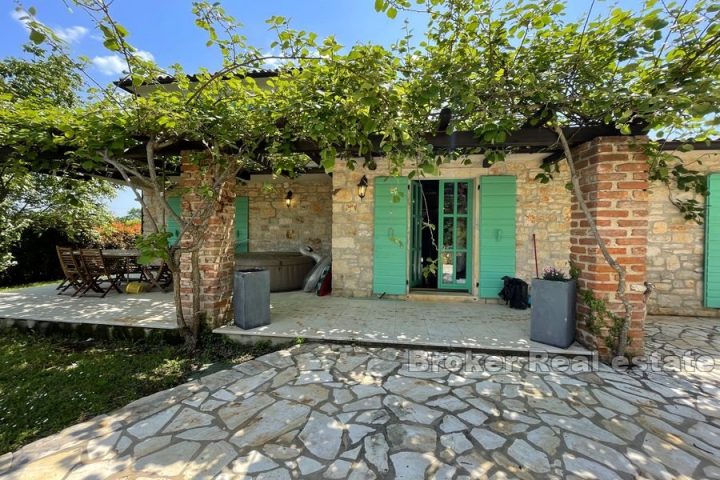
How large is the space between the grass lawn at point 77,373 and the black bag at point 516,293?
389cm

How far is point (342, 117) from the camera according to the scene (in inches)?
105

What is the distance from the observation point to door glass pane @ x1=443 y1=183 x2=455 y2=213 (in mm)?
5688

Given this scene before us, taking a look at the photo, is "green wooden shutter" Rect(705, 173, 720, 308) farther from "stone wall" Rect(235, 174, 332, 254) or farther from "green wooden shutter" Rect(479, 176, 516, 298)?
"stone wall" Rect(235, 174, 332, 254)

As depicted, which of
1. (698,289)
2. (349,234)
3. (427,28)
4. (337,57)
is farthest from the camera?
(349,234)

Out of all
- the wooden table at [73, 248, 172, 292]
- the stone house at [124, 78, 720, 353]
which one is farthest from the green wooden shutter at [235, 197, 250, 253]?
the stone house at [124, 78, 720, 353]

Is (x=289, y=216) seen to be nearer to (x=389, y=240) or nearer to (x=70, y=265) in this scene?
(x=389, y=240)

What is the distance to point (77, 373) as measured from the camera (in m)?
2.97

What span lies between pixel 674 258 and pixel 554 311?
351 cm

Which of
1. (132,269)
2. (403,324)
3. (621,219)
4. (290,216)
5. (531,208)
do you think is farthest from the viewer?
(290,216)

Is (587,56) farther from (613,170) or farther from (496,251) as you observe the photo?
(496,251)

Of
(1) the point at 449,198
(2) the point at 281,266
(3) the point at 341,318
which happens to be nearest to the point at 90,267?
(2) the point at 281,266

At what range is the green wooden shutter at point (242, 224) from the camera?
23.8 feet

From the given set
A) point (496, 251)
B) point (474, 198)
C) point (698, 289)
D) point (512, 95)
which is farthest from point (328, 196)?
point (698, 289)

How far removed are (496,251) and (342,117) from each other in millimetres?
3866
